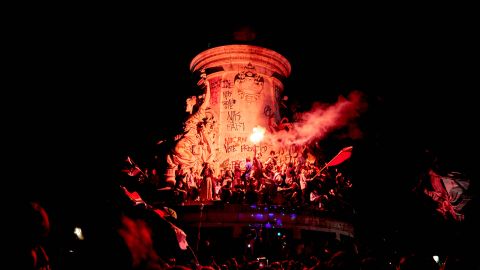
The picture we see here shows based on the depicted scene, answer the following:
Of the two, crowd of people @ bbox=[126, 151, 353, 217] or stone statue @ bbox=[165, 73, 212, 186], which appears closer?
crowd of people @ bbox=[126, 151, 353, 217]

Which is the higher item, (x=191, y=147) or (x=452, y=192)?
(x=191, y=147)

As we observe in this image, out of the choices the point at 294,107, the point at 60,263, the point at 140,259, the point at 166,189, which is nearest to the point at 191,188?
the point at 166,189

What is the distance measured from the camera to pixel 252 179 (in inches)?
752

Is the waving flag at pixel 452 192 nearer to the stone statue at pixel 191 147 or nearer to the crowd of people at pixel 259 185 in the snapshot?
the crowd of people at pixel 259 185

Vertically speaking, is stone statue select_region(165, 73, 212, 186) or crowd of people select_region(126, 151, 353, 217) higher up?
stone statue select_region(165, 73, 212, 186)

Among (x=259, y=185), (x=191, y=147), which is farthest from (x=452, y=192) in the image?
(x=191, y=147)

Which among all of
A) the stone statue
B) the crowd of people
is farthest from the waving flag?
the stone statue

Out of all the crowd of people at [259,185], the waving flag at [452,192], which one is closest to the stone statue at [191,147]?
the crowd of people at [259,185]

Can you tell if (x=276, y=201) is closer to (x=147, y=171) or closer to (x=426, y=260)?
(x=147, y=171)

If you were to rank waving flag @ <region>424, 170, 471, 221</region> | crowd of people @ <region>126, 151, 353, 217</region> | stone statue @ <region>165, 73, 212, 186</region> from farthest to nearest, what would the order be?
stone statue @ <region>165, 73, 212, 186</region> → waving flag @ <region>424, 170, 471, 221</region> → crowd of people @ <region>126, 151, 353, 217</region>

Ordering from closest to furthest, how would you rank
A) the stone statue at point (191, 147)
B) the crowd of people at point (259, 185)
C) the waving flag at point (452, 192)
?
1. the crowd of people at point (259, 185)
2. the waving flag at point (452, 192)
3. the stone statue at point (191, 147)

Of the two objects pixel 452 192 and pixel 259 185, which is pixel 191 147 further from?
pixel 452 192

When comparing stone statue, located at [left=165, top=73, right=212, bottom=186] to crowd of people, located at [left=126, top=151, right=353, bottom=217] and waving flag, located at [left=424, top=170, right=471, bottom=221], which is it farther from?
waving flag, located at [left=424, top=170, right=471, bottom=221]

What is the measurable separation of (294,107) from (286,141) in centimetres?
256
